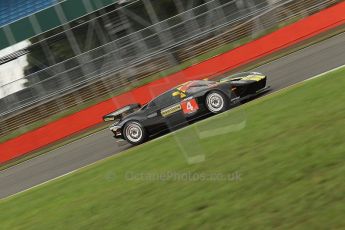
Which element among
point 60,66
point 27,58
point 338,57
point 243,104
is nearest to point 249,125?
point 243,104

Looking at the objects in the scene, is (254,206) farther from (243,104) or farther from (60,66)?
(60,66)

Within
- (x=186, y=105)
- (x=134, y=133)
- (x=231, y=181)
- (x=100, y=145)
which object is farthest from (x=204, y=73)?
(x=231, y=181)

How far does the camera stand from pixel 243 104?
11.6 m

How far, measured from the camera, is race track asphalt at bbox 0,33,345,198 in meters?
12.7

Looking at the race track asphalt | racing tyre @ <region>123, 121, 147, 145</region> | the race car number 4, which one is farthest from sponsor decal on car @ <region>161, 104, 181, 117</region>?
the race track asphalt

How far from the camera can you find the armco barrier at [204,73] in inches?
767

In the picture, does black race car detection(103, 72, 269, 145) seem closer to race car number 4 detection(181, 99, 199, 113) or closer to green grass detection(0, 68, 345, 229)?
race car number 4 detection(181, 99, 199, 113)

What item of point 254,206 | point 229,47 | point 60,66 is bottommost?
point 254,206

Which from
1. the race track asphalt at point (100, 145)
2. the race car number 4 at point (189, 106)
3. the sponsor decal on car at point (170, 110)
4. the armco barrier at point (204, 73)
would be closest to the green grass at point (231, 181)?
the race car number 4 at point (189, 106)

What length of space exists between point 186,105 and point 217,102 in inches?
30.6

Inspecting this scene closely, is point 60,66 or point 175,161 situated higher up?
point 60,66

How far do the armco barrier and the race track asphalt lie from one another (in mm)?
2366

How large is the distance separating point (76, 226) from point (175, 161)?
2.19m

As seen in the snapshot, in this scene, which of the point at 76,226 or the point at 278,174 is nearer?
the point at 278,174
